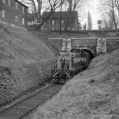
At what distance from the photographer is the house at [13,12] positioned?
126 ft

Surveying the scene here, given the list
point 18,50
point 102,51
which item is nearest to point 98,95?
point 18,50

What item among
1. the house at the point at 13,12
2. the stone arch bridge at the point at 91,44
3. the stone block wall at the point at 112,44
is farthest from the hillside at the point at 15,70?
the house at the point at 13,12

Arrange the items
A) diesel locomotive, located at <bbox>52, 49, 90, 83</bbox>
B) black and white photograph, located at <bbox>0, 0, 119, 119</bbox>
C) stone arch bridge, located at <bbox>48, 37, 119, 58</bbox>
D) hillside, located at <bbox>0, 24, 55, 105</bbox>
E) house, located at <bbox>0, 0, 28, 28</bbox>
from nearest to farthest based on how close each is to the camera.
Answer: black and white photograph, located at <bbox>0, 0, 119, 119</bbox> → hillside, located at <bbox>0, 24, 55, 105</bbox> → diesel locomotive, located at <bbox>52, 49, 90, 83</bbox> → stone arch bridge, located at <bbox>48, 37, 119, 58</bbox> → house, located at <bbox>0, 0, 28, 28</bbox>

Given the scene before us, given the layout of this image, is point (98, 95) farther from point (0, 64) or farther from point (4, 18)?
point (4, 18)

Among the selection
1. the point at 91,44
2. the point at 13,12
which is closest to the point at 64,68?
the point at 91,44

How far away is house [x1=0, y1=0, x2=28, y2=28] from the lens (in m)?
38.3

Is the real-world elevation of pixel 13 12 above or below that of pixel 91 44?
above

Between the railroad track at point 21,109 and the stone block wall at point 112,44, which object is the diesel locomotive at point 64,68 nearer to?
the railroad track at point 21,109

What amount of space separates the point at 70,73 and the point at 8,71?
799 cm

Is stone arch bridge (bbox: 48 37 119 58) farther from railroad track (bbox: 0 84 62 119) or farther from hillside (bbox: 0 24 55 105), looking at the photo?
railroad track (bbox: 0 84 62 119)

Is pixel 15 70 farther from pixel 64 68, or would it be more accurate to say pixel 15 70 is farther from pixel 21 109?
pixel 64 68

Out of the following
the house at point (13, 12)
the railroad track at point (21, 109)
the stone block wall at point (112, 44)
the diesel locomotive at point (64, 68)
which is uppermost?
the house at point (13, 12)

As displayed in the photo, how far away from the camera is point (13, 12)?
40.9 m

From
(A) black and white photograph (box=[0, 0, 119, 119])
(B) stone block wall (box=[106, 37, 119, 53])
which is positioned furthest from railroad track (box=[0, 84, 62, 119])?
(B) stone block wall (box=[106, 37, 119, 53])
